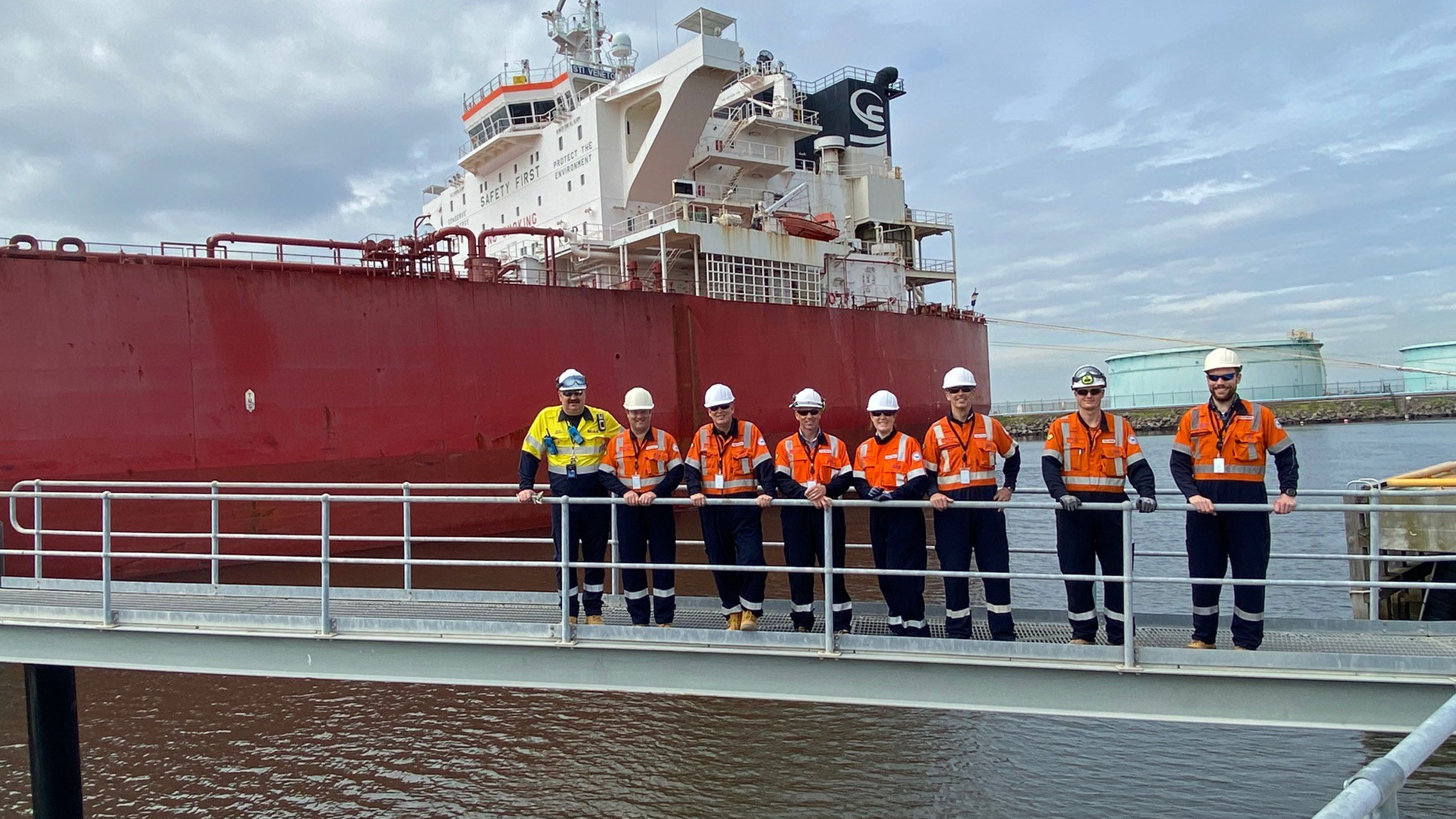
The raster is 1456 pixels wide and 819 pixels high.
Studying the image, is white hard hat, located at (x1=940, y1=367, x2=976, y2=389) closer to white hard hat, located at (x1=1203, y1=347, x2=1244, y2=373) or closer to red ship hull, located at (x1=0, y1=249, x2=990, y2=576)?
white hard hat, located at (x1=1203, y1=347, x2=1244, y2=373)

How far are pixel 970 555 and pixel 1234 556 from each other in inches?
51.5

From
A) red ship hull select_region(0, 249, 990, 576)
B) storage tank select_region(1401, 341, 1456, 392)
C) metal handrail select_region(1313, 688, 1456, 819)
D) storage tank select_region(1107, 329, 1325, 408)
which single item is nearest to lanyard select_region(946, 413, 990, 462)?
metal handrail select_region(1313, 688, 1456, 819)

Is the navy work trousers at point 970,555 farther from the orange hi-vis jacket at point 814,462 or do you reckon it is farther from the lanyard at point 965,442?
the orange hi-vis jacket at point 814,462

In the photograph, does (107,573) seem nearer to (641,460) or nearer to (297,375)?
(641,460)

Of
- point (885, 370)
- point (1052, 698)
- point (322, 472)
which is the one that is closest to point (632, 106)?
point (885, 370)

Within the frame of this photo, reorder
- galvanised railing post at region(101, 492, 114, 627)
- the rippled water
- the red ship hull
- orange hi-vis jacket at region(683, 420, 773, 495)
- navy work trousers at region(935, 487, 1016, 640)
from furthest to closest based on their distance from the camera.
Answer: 1. the red ship hull
2. the rippled water
3. orange hi-vis jacket at region(683, 420, 773, 495)
4. galvanised railing post at region(101, 492, 114, 627)
5. navy work trousers at region(935, 487, 1016, 640)

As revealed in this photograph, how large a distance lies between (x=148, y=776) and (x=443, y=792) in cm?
228

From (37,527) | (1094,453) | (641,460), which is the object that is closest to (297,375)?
(37,527)

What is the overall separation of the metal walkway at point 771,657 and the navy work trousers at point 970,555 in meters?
0.23

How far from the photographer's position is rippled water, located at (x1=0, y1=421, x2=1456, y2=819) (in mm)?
6328

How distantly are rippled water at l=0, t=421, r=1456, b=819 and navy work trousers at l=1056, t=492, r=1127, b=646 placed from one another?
194cm

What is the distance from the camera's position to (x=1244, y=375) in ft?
216

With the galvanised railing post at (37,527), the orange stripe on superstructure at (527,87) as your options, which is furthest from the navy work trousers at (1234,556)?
the orange stripe on superstructure at (527,87)

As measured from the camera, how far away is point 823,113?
26.6 meters
